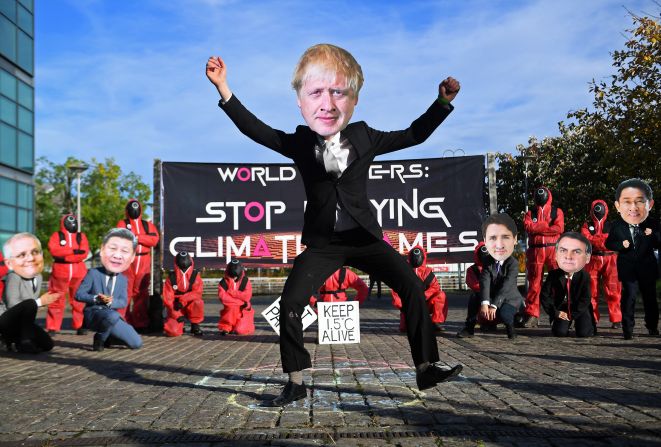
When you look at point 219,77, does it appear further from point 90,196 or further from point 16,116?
point 90,196

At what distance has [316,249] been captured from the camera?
15.7 feet

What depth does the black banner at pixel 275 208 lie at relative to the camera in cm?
1343

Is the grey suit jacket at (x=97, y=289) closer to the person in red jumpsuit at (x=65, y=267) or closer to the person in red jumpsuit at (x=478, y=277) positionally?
the person in red jumpsuit at (x=65, y=267)

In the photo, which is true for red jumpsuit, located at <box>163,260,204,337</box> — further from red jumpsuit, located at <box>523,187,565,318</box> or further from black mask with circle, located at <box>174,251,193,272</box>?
red jumpsuit, located at <box>523,187,565,318</box>

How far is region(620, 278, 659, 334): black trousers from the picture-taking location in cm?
922

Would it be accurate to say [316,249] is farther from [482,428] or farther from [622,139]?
[622,139]

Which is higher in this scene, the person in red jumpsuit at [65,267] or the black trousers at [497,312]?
the person in red jumpsuit at [65,267]

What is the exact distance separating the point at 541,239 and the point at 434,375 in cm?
767

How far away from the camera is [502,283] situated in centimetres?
988

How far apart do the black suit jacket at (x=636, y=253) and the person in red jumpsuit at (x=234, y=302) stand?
5.58 meters

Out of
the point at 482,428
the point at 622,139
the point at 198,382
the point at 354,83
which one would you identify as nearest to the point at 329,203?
the point at 354,83

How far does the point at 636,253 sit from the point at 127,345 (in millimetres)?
6944

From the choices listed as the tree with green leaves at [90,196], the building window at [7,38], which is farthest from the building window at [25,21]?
the tree with green leaves at [90,196]

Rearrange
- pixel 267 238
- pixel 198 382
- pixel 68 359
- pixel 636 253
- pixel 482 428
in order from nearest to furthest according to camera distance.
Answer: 1. pixel 482 428
2. pixel 198 382
3. pixel 68 359
4. pixel 636 253
5. pixel 267 238
